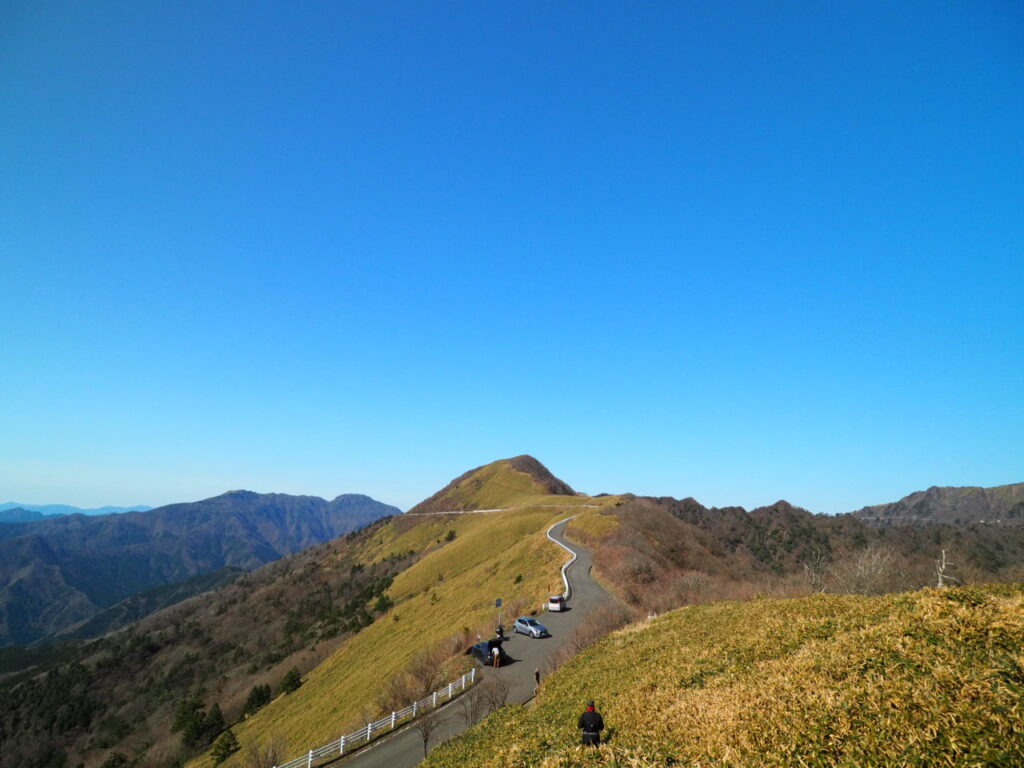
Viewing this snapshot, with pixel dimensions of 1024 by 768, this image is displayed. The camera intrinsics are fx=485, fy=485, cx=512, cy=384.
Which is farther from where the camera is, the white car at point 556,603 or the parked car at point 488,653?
the white car at point 556,603

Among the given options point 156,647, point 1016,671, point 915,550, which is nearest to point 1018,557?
point 915,550

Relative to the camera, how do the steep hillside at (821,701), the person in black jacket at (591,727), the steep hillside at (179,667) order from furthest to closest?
the steep hillside at (179,667) → the person in black jacket at (591,727) → the steep hillside at (821,701)

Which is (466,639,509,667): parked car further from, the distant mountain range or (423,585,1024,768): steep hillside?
(423,585,1024,768): steep hillside

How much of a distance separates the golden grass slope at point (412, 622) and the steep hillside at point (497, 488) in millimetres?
46724

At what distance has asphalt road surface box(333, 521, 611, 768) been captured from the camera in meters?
21.1

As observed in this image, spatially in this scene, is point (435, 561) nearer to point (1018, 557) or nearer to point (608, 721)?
point (608, 721)

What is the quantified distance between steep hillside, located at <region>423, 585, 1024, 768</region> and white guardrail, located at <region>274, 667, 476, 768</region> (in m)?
8.21

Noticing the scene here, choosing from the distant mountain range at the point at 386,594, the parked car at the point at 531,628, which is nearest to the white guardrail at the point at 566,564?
the distant mountain range at the point at 386,594

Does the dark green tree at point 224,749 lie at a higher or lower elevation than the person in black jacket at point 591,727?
lower

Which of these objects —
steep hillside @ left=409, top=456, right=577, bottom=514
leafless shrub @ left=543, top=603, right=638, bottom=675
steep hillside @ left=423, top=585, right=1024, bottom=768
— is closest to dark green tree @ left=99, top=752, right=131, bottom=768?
leafless shrub @ left=543, top=603, right=638, bottom=675

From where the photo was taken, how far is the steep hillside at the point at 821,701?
23.5 feet

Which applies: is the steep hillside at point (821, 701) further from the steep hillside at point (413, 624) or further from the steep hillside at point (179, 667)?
the steep hillside at point (179, 667)

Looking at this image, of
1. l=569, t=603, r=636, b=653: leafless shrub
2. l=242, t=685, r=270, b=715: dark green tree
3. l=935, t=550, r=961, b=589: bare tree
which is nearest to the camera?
l=569, t=603, r=636, b=653: leafless shrub

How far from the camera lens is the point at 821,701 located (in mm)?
9297
